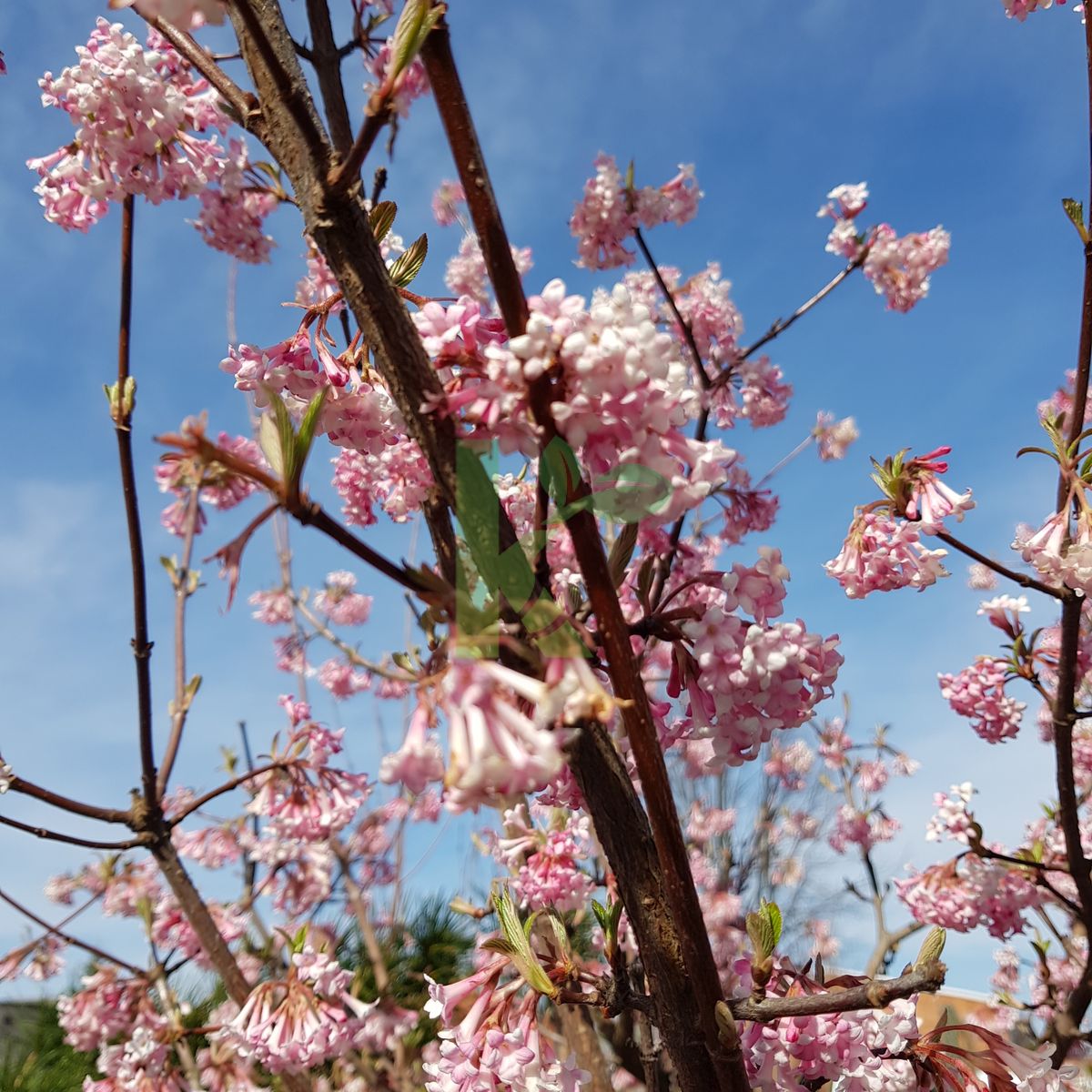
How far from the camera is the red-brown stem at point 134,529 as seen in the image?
6.59ft

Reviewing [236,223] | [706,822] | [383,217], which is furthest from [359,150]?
[706,822]

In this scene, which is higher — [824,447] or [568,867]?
[824,447]

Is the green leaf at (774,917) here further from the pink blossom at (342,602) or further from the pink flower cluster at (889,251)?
the pink blossom at (342,602)

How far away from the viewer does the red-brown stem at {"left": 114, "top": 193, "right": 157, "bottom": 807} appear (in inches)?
79.1

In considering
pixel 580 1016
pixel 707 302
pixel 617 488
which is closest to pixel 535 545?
pixel 617 488

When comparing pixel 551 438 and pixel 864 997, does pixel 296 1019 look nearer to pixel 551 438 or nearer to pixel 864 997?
pixel 864 997

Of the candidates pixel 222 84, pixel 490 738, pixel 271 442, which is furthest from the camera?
pixel 222 84

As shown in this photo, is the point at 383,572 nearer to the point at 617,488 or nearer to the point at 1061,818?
the point at 617,488

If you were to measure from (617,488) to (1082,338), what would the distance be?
1.60 m

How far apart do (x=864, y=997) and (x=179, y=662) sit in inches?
89.6

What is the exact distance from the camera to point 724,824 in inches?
450

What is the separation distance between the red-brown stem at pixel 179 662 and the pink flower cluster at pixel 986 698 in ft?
7.98

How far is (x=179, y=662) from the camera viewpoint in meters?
2.52

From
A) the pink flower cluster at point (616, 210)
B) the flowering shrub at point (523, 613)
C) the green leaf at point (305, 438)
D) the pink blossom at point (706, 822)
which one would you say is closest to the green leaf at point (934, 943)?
the flowering shrub at point (523, 613)
